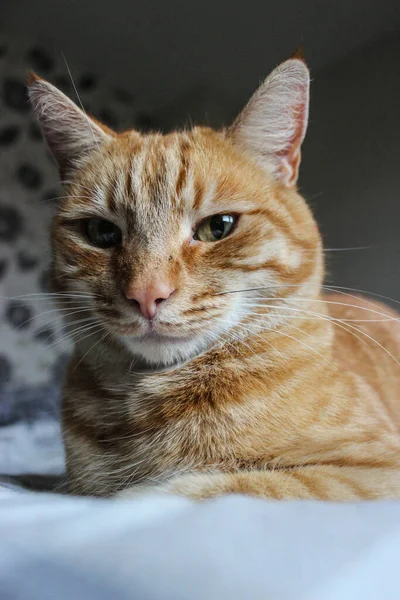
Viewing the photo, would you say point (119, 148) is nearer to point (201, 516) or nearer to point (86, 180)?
point (86, 180)

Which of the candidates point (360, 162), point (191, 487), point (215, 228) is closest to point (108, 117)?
point (360, 162)

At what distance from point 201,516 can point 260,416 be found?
23 cm

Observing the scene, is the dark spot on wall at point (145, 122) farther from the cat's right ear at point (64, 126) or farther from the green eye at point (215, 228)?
the green eye at point (215, 228)

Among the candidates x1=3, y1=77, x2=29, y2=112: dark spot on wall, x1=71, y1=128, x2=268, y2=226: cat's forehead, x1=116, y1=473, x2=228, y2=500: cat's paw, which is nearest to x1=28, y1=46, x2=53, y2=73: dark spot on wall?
x1=3, y1=77, x2=29, y2=112: dark spot on wall

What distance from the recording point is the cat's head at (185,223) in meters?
0.82

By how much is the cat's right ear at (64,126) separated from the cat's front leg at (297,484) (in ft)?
2.26

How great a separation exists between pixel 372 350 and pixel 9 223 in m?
1.67

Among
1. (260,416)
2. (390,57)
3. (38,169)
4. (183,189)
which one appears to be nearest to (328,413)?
(260,416)

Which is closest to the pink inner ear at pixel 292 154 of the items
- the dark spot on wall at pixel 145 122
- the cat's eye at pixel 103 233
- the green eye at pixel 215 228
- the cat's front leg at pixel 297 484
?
the green eye at pixel 215 228

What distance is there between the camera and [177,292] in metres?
0.80

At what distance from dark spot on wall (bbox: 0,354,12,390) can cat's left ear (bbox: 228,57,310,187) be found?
1.65m

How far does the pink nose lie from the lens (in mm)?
777

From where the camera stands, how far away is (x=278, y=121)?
1.00 metres

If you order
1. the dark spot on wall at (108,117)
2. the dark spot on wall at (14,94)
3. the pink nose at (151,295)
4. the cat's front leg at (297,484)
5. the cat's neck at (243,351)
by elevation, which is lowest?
the cat's front leg at (297,484)
